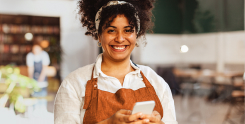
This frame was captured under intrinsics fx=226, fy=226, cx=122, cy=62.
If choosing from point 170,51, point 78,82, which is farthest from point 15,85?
point 78,82

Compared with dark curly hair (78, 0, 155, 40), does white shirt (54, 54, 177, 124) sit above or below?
below

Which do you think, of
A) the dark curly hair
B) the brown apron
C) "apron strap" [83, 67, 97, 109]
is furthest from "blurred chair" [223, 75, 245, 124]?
"apron strap" [83, 67, 97, 109]

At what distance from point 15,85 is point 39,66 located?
Answer: 454mm

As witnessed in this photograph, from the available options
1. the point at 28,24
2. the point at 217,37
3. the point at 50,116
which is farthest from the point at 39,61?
the point at 217,37

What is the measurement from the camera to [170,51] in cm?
386

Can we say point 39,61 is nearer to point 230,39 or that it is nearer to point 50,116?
point 50,116

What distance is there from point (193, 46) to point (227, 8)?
0.77 metres

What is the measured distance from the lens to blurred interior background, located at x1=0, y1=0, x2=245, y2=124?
3455 millimetres

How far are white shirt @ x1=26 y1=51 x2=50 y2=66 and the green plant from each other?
0.22 m

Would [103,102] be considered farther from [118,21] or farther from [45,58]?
[45,58]

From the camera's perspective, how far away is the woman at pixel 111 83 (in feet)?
3.73

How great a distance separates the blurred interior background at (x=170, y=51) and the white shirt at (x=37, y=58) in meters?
0.07

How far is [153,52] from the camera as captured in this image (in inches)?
149

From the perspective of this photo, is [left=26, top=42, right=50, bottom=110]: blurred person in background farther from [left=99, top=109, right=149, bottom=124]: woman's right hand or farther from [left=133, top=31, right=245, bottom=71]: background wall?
[left=99, top=109, right=149, bottom=124]: woman's right hand
